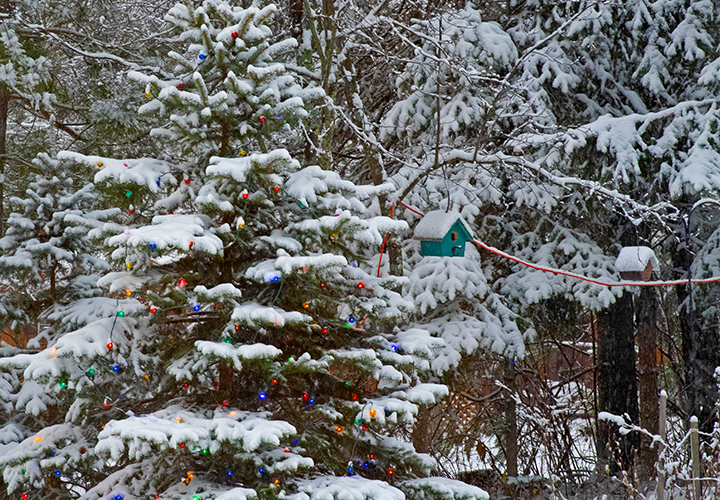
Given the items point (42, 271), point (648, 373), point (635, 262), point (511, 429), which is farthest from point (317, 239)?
point (648, 373)

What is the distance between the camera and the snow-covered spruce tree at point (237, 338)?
14.0 feet

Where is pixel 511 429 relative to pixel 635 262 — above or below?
below

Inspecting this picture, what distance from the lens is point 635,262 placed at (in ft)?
17.2

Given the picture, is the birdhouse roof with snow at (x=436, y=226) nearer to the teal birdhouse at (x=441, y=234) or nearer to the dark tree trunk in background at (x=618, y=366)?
the teal birdhouse at (x=441, y=234)

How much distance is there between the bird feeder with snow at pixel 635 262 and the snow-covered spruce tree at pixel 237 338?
5.43 feet

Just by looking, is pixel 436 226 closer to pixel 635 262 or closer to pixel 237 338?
pixel 635 262

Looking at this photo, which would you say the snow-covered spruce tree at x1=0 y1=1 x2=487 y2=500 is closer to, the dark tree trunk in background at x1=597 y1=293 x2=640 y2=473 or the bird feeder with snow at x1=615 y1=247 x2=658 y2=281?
the bird feeder with snow at x1=615 y1=247 x2=658 y2=281

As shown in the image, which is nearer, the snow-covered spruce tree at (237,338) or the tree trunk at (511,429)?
the snow-covered spruce tree at (237,338)

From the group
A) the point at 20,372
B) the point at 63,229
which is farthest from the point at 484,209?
the point at 20,372

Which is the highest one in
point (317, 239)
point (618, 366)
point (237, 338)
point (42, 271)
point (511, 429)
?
point (317, 239)

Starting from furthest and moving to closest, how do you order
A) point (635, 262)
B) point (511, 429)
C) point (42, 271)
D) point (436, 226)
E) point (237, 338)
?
1. point (511, 429)
2. point (42, 271)
3. point (436, 226)
4. point (635, 262)
5. point (237, 338)

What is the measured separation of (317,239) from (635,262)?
2376 mm

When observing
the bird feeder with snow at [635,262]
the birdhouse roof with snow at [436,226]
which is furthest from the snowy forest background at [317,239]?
the bird feeder with snow at [635,262]

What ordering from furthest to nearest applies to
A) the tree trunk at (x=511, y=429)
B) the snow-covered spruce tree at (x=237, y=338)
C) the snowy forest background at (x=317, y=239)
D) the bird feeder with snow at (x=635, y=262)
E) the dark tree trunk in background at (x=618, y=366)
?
the dark tree trunk in background at (x=618, y=366) → the tree trunk at (x=511, y=429) → the bird feeder with snow at (x=635, y=262) → the snowy forest background at (x=317, y=239) → the snow-covered spruce tree at (x=237, y=338)
